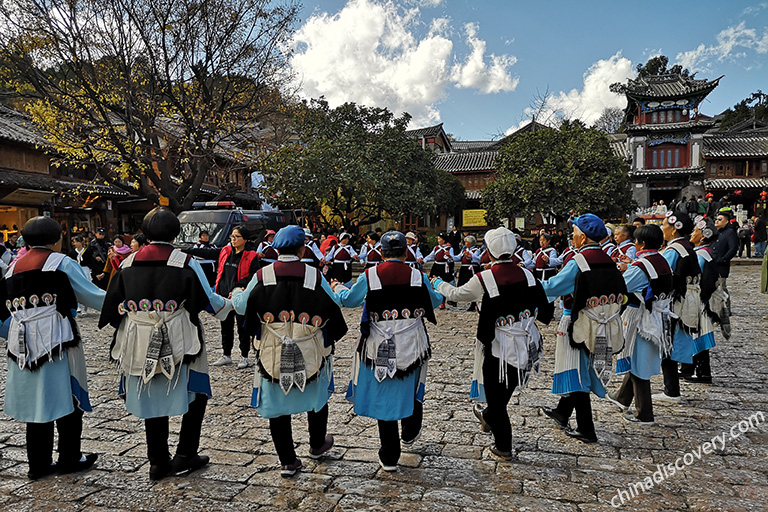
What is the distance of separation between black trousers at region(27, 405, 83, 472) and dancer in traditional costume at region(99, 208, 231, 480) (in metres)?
0.52

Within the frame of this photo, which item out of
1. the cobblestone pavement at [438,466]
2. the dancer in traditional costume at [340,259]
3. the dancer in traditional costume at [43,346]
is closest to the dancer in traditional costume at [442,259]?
the dancer in traditional costume at [340,259]

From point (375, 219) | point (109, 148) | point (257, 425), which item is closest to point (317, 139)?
point (375, 219)

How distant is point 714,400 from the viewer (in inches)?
207

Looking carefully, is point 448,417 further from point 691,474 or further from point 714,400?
point 714,400

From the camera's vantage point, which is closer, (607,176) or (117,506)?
(117,506)

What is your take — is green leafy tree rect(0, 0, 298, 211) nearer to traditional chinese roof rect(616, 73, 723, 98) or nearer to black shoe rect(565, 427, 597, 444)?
black shoe rect(565, 427, 597, 444)

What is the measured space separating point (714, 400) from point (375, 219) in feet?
64.8

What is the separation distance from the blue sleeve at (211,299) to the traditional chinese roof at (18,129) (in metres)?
17.8

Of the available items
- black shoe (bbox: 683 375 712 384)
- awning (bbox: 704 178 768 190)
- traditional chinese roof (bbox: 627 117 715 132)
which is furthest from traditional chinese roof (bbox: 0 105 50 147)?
awning (bbox: 704 178 768 190)

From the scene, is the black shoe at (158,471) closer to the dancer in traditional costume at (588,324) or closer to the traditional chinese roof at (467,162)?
the dancer in traditional costume at (588,324)

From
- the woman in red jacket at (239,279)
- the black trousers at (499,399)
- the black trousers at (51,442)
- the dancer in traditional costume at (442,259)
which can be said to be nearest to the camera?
the black trousers at (51,442)

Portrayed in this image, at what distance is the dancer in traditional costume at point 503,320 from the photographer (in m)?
3.83

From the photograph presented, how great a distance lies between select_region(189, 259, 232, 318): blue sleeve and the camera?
3.63 m

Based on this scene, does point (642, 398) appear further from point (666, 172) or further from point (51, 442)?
point (666, 172)
